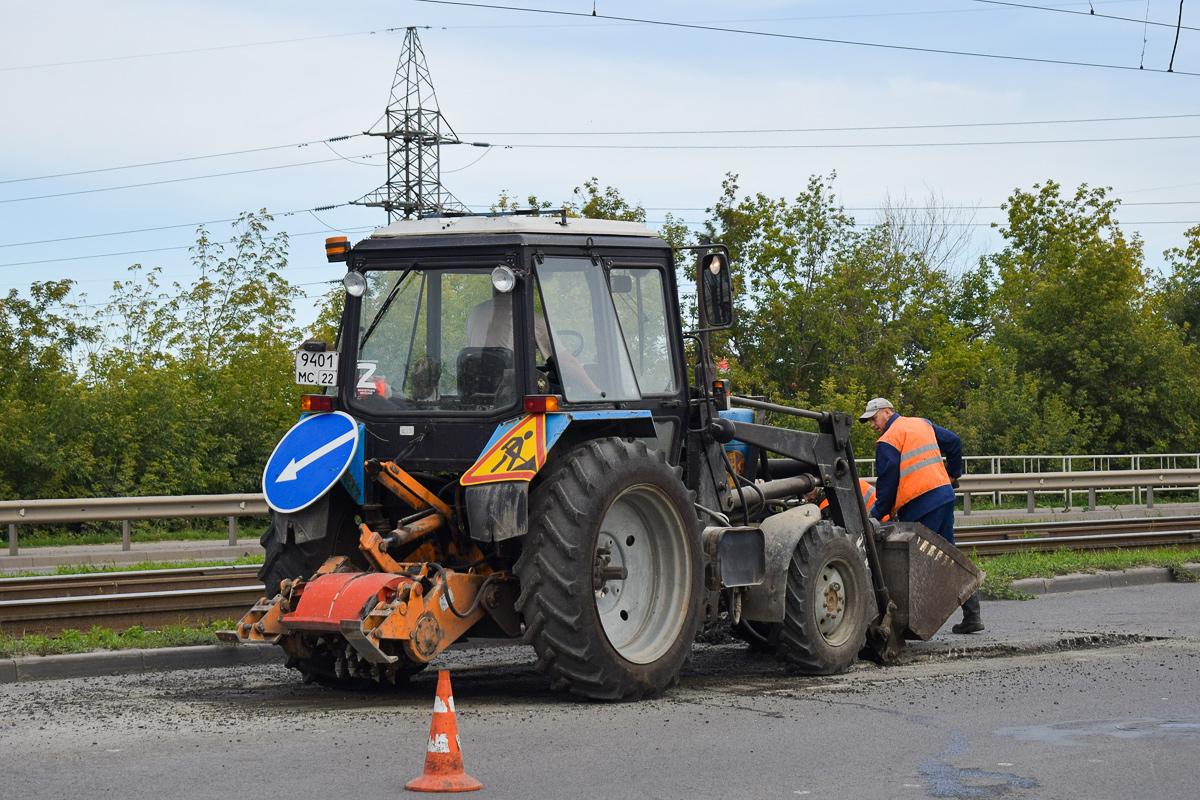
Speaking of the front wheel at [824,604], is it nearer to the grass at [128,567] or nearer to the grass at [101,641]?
the grass at [101,641]

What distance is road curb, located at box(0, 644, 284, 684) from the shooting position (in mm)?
8266

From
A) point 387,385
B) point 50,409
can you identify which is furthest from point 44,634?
point 50,409

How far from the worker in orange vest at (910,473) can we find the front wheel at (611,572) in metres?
2.76

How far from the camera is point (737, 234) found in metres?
36.1

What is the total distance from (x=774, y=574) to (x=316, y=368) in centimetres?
303

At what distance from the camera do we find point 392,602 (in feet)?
22.2

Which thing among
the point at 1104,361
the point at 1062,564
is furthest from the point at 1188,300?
the point at 1062,564

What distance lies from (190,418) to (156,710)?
19.0m

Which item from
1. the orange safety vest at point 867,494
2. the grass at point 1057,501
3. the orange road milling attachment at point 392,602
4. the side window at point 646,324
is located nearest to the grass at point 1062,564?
the orange safety vest at point 867,494

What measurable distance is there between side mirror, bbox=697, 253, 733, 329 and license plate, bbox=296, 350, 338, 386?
7.43ft

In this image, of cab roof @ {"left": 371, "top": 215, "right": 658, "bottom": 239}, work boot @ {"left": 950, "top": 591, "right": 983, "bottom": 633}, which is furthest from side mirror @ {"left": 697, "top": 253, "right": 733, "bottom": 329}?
work boot @ {"left": 950, "top": 591, "right": 983, "bottom": 633}

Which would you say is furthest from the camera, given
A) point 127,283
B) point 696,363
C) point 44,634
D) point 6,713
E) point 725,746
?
point 127,283

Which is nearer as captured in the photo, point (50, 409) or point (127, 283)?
point (50, 409)

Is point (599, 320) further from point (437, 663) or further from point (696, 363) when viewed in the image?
point (437, 663)
